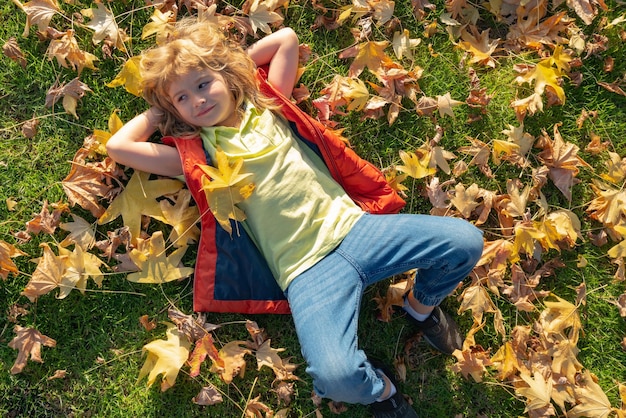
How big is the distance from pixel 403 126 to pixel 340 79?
0.48 m

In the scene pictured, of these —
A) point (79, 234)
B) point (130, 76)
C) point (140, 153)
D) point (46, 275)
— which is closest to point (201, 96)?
point (140, 153)

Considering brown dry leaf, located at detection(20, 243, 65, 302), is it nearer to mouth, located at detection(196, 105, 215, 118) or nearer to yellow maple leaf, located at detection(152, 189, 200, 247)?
yellow maple leaf, located at detection(152, 189, 200, 247)

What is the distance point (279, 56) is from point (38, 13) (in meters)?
A: 1.47

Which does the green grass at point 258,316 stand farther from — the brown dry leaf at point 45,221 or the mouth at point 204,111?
the mouth at point 204,111

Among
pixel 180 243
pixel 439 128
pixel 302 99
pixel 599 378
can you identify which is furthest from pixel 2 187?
pixel 599 378

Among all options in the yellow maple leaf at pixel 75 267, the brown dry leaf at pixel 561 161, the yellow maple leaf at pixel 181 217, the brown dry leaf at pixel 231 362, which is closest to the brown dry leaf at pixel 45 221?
the yellow maple leaf at pixel 75 267

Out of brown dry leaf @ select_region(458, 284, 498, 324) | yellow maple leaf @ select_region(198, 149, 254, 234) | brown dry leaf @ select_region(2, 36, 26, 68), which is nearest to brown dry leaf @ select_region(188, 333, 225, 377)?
yellow maple leaf @ select_region(198, 149, 254, 234)

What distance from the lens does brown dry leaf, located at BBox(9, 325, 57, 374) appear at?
2746 millimetres

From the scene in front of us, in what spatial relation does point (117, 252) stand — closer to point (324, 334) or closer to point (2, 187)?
point (2, 187)

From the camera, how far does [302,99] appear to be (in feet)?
9.75

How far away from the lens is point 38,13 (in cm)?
292

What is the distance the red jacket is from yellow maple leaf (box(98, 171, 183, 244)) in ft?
0.91

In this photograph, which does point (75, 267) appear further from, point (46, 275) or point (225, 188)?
point (225, 188)

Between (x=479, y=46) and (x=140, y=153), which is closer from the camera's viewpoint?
(x=140, y=153)
